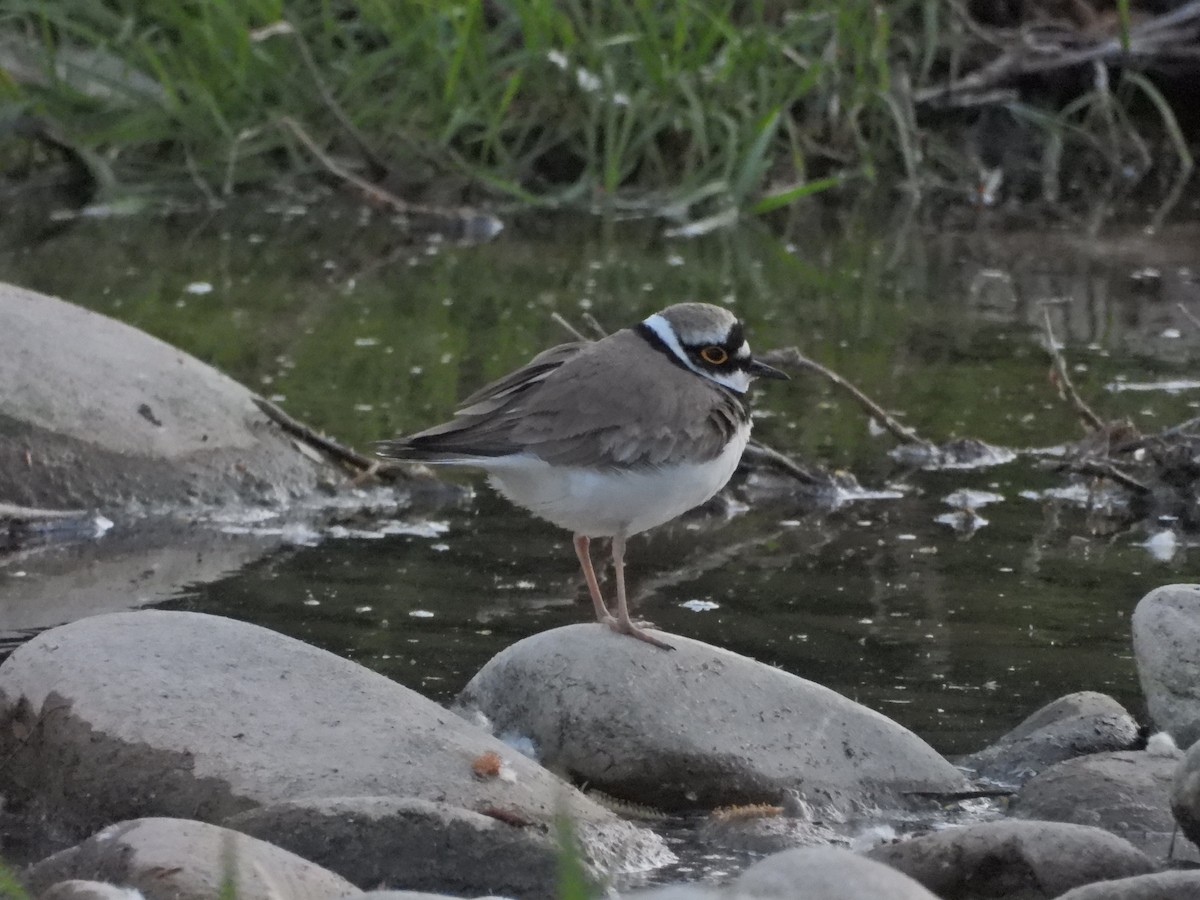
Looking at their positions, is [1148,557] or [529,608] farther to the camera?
[1148,557]

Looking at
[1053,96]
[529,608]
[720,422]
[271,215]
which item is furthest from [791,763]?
[1053,96]

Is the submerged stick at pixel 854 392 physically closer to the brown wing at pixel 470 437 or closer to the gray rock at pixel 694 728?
the brown wing at pixel 470 437

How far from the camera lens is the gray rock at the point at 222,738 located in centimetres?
419

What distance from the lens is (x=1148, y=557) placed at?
20.8 ft

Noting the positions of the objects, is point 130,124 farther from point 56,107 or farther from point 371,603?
point 371,603

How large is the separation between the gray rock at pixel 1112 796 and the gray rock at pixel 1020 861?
407mm

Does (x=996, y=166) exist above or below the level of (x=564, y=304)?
below

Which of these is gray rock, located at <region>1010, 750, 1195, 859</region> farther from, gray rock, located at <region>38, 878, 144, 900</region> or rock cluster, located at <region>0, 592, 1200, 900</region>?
gray rock, located at <region>38, 878, 144, 900</region>

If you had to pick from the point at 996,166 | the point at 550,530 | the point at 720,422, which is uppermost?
the point at 720,422

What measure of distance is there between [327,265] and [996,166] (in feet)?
17.3

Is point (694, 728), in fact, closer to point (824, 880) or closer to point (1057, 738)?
point (1057, 738)

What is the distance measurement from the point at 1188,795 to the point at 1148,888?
1.75 ft

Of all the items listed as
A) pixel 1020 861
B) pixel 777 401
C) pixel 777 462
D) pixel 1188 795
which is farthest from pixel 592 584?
pixel 777 401

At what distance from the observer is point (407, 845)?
395cm
